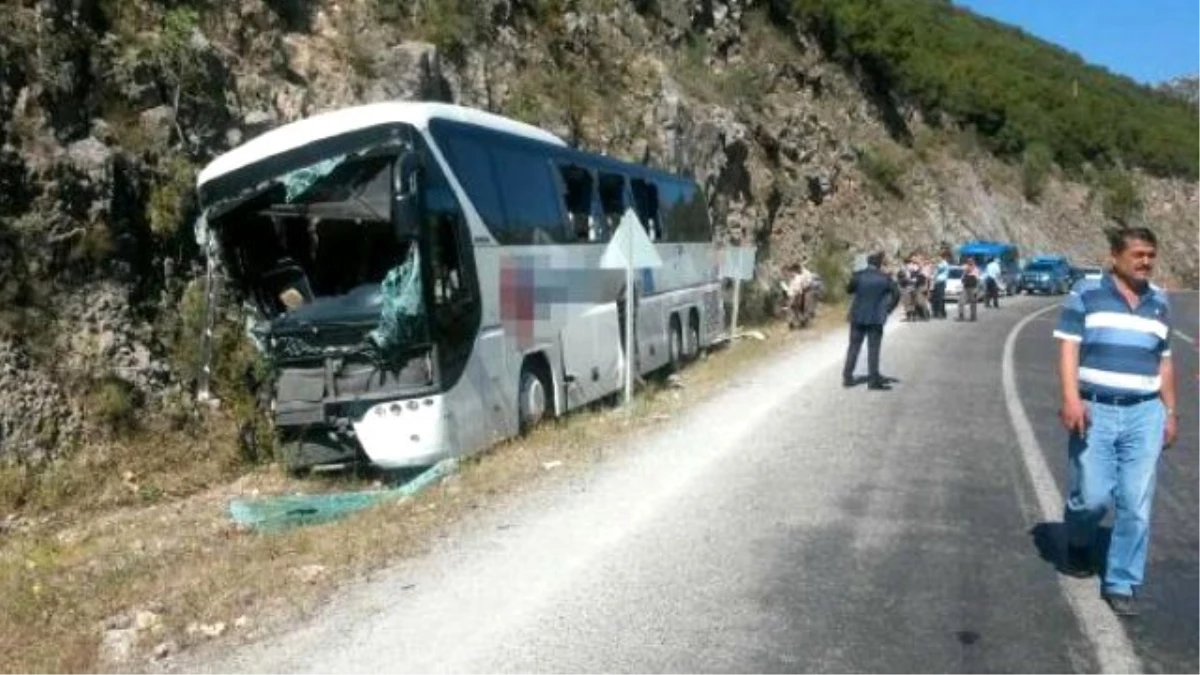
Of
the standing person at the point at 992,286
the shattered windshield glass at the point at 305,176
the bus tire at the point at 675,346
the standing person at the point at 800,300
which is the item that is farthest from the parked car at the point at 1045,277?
the shattered windshield glass at the point at 305,176

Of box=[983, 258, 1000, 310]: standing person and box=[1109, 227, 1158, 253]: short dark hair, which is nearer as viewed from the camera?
box=[1109, 227, 1158, 253]: short dark hair

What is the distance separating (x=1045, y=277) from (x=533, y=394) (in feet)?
152

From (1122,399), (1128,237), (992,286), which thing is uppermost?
(1128,237)

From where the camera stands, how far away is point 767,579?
703cm

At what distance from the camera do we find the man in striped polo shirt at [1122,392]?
A: 20.7 feet

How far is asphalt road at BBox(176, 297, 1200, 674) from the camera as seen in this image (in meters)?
5.85

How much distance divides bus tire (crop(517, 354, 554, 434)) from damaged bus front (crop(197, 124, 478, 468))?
6.26ft

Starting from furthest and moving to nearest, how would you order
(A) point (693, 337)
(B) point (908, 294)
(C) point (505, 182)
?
(B) point (908, 294)
(A) point (693, 337)
(C) point (505, 182)

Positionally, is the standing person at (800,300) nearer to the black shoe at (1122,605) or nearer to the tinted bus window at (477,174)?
the tinted bus window at (477,174)

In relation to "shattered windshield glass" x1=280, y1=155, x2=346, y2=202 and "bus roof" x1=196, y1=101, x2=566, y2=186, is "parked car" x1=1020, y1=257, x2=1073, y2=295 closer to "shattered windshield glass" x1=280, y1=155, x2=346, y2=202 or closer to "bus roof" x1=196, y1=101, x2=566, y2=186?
"bus roof" x1=196, y1=101, x2=566, y2=186

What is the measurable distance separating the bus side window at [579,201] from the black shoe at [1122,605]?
985cm

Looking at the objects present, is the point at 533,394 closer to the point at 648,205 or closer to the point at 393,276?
the point at 393,276

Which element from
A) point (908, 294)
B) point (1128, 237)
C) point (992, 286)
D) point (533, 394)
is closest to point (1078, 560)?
point (1128, 237)

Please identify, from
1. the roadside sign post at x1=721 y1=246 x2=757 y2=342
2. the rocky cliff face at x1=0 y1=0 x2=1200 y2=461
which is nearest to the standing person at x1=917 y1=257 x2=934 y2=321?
the rocky cliff face at x1=0 y1=0 x2=1200 y2=461
